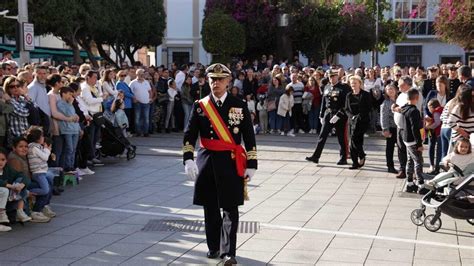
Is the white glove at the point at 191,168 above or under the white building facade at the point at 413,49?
under

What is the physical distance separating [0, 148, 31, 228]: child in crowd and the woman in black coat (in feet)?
21.5

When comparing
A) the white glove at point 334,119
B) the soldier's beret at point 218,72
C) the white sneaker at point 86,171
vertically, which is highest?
the soldier's beret at point 218,72

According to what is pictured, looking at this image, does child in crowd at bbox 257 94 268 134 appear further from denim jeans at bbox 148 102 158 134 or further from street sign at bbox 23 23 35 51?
street sign at bbox 23 23 35 51

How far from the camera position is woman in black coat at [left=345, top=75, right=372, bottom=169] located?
12844 mm

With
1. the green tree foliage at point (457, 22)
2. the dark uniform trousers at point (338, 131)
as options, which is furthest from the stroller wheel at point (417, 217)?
the green tree foliage at point (457, 22)

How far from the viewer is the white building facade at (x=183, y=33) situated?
43.8 meters

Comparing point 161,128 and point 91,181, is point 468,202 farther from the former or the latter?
point 161,128

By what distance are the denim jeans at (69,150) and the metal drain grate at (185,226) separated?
3440mm

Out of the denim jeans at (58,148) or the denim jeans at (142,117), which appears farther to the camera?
the denim jeans at (142,117)

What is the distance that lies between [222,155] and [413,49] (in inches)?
1683

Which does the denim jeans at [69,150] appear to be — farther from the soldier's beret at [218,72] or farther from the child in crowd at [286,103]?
the child in crowd at [286,103]

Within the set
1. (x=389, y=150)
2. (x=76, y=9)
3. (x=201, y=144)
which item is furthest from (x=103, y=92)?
(x=76, y=9)

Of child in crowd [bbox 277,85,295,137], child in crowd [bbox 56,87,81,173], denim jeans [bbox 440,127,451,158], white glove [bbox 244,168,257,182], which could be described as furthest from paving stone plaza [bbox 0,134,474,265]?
child in crowd [bbox 277,85,295,137]

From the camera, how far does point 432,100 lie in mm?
12352
